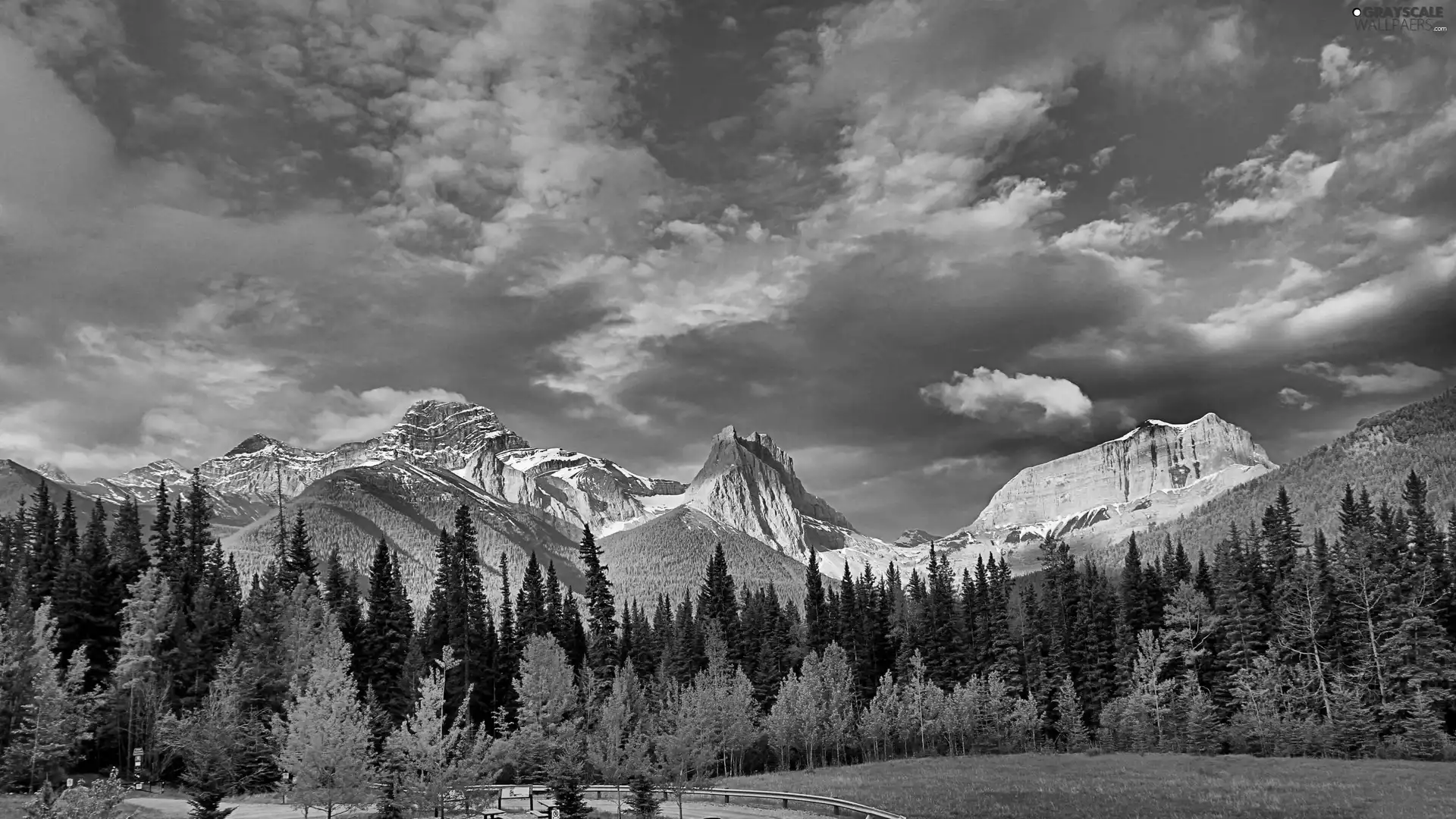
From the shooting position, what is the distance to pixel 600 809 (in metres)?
60.0

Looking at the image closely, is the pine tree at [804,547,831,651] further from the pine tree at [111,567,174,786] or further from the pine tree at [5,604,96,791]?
the pine tree at [5,604,96,791]

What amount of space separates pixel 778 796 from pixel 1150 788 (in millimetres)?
22113

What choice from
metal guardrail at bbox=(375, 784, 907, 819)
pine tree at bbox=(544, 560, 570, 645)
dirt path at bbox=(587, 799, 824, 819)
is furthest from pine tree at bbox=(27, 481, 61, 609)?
dirt path at bbox=(587, 799, 824, 819)

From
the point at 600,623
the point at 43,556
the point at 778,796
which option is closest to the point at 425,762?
the point at 778,796

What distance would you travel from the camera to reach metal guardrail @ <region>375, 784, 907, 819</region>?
51.0 m

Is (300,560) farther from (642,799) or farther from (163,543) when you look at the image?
(642,799)

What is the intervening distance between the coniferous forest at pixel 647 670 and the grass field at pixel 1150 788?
29.6 ft

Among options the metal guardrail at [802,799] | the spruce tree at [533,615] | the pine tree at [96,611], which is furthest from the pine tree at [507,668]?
the pine tree at [96,611]

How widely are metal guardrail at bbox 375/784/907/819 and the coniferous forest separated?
2287 millimetres

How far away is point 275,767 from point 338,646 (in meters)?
9.28

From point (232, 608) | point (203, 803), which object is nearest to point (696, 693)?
point (232, 608)

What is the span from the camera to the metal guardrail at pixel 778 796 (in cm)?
5100

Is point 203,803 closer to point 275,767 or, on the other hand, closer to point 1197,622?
point 275,767

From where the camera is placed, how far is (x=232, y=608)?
3671 inches
